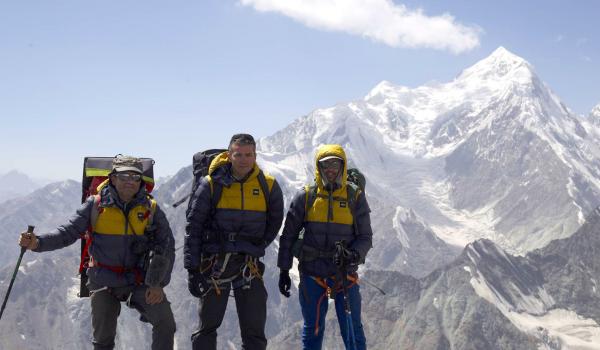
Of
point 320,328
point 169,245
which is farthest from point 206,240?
point 320,328

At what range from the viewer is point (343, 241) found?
1702 cm

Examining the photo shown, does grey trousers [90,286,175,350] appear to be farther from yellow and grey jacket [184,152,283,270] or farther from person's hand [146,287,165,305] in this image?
yellow and grey jacket [184,152,283,270]

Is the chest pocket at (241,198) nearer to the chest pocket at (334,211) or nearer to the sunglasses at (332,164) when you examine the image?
the chest pocket at (334,211)

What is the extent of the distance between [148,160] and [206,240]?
10.2 ft

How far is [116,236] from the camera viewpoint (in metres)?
15.7

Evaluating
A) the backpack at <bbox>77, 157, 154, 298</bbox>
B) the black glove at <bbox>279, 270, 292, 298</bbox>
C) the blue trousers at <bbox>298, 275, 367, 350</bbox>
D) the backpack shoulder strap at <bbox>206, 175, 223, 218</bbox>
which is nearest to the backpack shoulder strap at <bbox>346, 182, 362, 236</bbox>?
the blue trousers at <bbox>298, 275, 367, 350</bbox>

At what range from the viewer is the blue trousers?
1698cm

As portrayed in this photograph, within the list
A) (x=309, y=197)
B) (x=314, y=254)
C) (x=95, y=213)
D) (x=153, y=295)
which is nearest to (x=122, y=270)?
(x=153, y=295)

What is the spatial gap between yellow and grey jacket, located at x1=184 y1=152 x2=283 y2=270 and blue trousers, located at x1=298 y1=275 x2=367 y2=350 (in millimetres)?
1940

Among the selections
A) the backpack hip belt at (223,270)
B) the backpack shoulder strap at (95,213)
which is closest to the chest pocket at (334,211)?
the backpack hip belt at (223,270)

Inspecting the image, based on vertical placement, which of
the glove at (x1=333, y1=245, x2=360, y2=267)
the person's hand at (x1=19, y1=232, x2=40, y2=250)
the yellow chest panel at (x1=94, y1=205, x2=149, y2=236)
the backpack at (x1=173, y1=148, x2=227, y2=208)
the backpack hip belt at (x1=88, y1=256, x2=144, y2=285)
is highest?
the backpack at (x1=173, y1=148, x2=227, y2=208)

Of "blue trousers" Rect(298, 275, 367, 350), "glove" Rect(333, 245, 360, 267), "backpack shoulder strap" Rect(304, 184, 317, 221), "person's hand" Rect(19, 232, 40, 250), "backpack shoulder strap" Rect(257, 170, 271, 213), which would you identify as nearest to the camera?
"person's hand" Rect(19, 232, 40, 250)

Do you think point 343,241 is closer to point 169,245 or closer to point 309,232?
point 309,232

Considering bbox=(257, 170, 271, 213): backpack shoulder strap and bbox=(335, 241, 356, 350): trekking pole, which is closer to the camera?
bbox=(257, 170, 271, 213): backpack shoulder strap
